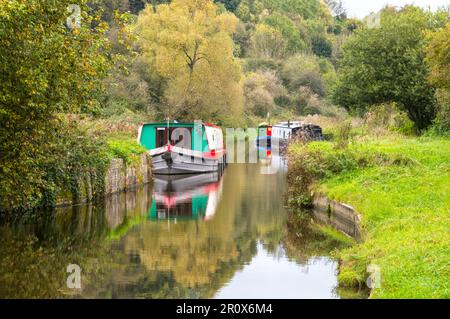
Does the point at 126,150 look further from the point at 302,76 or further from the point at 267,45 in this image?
the point at 267,45

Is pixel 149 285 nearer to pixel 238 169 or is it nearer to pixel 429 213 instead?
pixel 429 213

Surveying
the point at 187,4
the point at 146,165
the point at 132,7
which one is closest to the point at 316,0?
the point at 132,7

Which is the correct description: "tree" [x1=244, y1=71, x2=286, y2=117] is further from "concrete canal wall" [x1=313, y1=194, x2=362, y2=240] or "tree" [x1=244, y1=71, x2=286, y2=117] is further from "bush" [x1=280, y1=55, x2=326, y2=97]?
"concrete canal wall" [x1=313, y1=194, x2=362, y2=240]

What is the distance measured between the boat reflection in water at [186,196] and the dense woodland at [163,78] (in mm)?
2209

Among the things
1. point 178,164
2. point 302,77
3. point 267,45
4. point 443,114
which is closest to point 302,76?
point 302,77

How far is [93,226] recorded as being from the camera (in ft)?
60.0

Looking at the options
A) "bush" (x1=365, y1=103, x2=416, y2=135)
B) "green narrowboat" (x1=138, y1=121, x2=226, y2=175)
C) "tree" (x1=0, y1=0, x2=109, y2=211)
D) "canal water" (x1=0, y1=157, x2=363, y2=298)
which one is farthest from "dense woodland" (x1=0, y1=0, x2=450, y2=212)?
"canal water" (x1=0, y1=157, x2=363, y2=298)

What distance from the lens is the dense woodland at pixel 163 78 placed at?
15.4 m

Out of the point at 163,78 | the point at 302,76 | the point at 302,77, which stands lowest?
the point at 163,78

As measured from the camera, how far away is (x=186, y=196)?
25328 mm

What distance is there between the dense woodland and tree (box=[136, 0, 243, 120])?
7 cm

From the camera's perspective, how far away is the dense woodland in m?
15.4

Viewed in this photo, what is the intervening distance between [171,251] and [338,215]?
16.2 ft

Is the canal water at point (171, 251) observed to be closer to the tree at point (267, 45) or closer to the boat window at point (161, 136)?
the boat window at point (161, 136)
